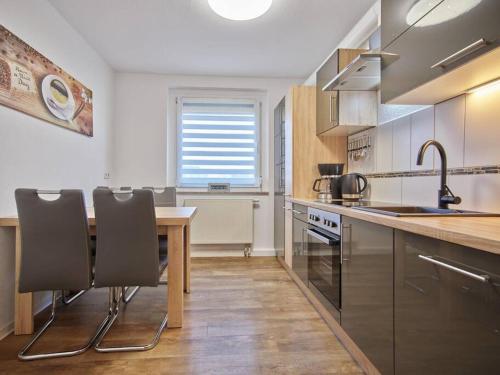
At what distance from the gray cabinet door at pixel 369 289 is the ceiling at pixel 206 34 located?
1.91 meters

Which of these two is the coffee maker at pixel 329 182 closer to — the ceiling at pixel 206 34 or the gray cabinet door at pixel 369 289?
the gray cabinet door at pixel 369 289

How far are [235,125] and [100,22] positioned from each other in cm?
198

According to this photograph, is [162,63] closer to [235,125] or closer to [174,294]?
[235,125]

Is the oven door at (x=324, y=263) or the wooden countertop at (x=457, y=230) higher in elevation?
the wooden countertop at (x=457, y=230)

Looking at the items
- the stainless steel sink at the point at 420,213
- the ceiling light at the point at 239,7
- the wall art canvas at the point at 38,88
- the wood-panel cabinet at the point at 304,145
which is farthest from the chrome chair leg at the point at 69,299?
the ceiling light at the point at 239,7

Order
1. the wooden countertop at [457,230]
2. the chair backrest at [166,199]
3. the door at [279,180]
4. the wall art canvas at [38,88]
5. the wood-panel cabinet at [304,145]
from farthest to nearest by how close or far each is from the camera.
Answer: the door at [279,180] → the chair backrest at [166,199] → the wood-panel cabinet at [304,145] → the wall art canvas at [38,88] → the wooden countertop at [457,230]

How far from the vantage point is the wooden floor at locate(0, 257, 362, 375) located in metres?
1.58

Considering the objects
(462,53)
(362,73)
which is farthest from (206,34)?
(462,53)

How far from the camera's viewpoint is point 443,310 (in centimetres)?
97

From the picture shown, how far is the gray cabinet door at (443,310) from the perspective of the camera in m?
0.81

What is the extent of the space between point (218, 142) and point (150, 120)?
963 millimetres

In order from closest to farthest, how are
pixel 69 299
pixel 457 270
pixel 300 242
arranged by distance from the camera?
pixel 457 270, pixel 69 299, pixel 300 242

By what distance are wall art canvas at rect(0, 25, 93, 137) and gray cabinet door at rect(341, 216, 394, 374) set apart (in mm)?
2333

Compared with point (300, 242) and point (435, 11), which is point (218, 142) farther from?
point (435, 11)
